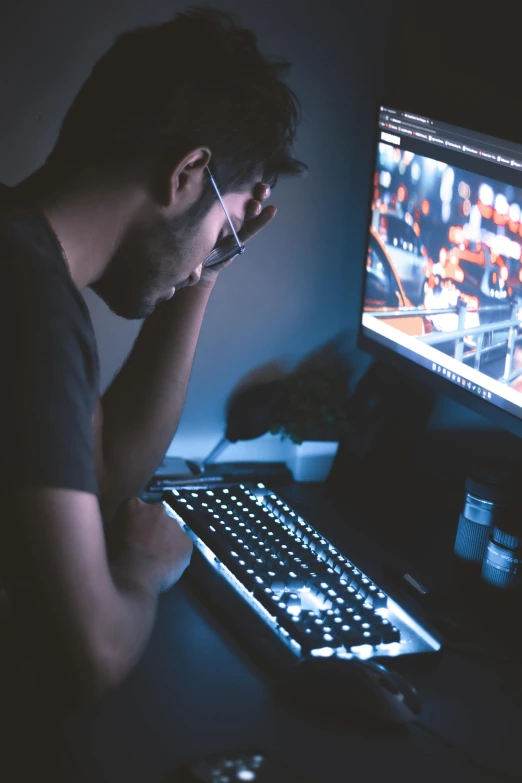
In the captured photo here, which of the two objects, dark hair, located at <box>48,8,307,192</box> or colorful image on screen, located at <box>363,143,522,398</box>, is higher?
dark hair, located at <box>48,8,307,192</box>

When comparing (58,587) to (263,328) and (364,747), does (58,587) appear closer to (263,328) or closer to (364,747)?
(364,747)

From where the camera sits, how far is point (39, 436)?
2.57 ft

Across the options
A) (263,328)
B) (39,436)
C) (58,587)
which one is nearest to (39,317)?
(39,436)

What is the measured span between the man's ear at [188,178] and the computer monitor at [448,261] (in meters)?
0.45

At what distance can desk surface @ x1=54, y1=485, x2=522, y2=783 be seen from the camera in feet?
2.86

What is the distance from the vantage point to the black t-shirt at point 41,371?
0.78 metres

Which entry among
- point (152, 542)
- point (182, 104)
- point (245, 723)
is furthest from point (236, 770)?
point (182, 104)

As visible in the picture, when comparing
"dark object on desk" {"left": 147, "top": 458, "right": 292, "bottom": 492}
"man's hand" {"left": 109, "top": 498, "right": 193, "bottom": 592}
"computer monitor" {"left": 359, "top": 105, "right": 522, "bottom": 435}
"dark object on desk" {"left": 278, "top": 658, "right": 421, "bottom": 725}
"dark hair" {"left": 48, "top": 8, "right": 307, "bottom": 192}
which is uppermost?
"dark hair" {"left": 48, "top": 8, "right": 307, "bottom": 192}

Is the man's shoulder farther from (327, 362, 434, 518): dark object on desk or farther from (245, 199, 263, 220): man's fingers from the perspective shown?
(327, 362, 434, 518): dark object on desk

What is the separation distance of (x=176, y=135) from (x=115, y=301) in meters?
0.25

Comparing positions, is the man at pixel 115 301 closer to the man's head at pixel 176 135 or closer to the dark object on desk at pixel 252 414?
the man's head at pixel 176 135

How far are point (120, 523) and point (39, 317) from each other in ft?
1.24

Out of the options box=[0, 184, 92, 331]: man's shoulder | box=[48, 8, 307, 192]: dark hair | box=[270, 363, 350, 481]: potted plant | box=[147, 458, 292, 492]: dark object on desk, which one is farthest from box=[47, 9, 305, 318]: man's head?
box=[270, 363, 350, 481]: potted plant

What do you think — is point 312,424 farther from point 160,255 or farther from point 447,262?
point 160,255
